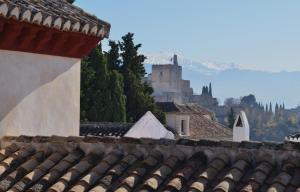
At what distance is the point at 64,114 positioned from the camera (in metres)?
9.39

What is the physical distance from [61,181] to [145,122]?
9.45 metres

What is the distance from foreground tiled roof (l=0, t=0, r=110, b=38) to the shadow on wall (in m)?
0.62

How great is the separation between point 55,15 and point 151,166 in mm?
2629

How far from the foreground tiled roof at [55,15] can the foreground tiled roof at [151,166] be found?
153 centimetres

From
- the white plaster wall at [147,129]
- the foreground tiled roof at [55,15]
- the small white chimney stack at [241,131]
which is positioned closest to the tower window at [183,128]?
the small white chimney stack at [241,131]

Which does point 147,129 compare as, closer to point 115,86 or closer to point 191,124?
point 115,86

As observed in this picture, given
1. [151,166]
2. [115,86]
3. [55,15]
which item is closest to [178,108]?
[115,86]

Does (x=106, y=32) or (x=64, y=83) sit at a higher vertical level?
(x=106, y=32)

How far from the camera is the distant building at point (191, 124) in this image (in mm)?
45312

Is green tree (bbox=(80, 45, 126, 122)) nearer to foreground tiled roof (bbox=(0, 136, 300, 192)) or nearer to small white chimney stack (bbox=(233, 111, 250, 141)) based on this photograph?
small white chimney stack (bbox=(233, 111, 250, 141))

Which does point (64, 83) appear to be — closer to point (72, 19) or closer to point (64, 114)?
point (64, 114)

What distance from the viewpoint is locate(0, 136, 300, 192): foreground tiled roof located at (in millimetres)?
6125

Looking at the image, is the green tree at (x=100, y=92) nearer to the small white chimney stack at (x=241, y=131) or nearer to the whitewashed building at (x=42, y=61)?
the small white chimney stack at (x=241, y=131)

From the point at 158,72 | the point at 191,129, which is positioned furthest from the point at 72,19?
the point at 158,72
